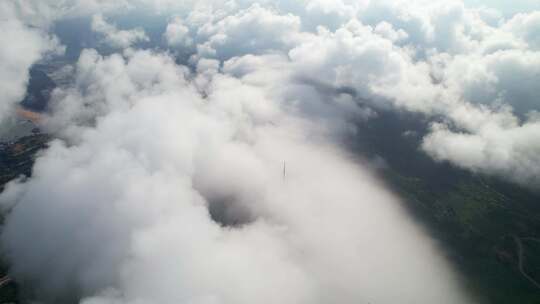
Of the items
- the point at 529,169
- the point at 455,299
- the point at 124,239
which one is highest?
the point at 529,169

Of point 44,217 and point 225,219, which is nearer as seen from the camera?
point 44,217

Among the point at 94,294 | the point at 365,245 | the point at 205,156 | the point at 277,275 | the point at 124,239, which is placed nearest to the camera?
the point at 94,294

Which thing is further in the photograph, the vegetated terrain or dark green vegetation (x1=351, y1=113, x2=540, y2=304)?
dark green vegetation (x1=351, y1=113, x2=540, y2=304)

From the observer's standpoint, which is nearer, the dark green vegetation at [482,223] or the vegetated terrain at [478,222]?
the vegetated terrain at [478,222]

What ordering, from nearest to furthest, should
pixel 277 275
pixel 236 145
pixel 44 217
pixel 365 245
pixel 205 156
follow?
pixel 277 275
pixel 44 217
pixel 365 245
pixel 205 156
pixel 236 145

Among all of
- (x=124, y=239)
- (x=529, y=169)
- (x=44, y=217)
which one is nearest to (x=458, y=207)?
(x=529, y=169)

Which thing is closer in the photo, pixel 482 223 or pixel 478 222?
pixel 482 223

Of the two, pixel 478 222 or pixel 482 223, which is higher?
pixel 482 223

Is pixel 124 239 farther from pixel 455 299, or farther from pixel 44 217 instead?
pixel 455 299
